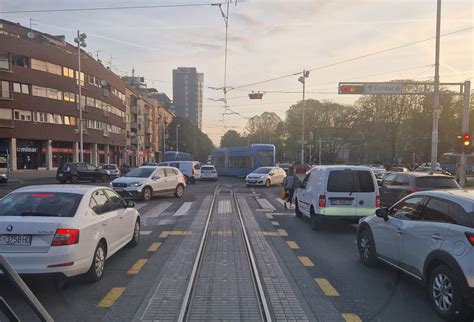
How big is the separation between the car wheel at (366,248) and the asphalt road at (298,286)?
158 millimetres

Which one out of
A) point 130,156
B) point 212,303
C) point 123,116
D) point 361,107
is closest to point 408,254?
point 212,303

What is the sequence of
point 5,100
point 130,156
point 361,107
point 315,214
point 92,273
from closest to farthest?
point 92,273
point 315,214
point 5,100
point 361,107
point 130,156

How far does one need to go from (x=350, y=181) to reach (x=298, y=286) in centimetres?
561

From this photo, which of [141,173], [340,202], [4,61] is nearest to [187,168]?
[141,173]

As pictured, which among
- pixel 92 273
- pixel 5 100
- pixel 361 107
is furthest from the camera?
pixel 361 107

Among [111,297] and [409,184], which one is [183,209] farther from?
[111,297]

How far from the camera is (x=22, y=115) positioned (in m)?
46.1

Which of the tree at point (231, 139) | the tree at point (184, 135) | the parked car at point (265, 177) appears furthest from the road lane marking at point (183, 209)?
the tree at point (231, 139)

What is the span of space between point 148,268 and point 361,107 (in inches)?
2573

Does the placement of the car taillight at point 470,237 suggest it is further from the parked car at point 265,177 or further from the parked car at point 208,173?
the parked car at point 208,173

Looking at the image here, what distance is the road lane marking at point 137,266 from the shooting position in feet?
22.6

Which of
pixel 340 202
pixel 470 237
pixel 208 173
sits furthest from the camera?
pixel 208 173

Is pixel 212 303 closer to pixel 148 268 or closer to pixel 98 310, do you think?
pixel 98 310

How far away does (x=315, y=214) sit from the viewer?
11320 mm
